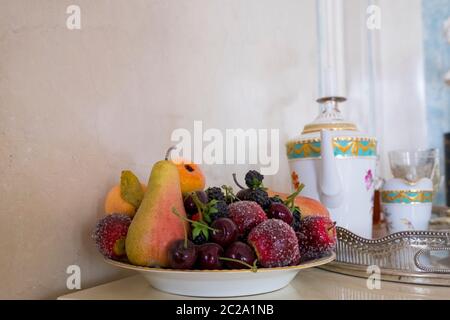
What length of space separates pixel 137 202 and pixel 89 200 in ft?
0.26

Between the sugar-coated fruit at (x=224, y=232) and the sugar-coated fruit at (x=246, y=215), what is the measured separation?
0.05 feet

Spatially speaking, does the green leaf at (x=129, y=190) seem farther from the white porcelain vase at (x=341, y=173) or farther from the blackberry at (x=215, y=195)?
the white porcelain vase at (x=341, y=173)

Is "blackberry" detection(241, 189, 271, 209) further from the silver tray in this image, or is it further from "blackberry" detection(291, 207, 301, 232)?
the silver tray

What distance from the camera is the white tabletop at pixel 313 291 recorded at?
40 cm

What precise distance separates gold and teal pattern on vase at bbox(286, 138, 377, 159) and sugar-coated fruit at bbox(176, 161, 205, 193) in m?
0.20

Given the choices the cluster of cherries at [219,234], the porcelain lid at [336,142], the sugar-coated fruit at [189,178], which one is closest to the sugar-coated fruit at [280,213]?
the cluster of cherries at [219,234]

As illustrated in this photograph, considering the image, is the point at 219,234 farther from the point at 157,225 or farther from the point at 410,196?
the point at 410,196

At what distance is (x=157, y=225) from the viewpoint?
1.23ft

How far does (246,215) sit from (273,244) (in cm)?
5

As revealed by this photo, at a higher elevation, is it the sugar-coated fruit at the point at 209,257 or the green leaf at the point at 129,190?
the green leaf at the point at 129,190

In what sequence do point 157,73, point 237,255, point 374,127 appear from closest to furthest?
point 237,255
point 157,73
point 374,127

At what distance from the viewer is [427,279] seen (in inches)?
17.9

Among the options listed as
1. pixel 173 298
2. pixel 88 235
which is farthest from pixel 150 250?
pixel 88 235
